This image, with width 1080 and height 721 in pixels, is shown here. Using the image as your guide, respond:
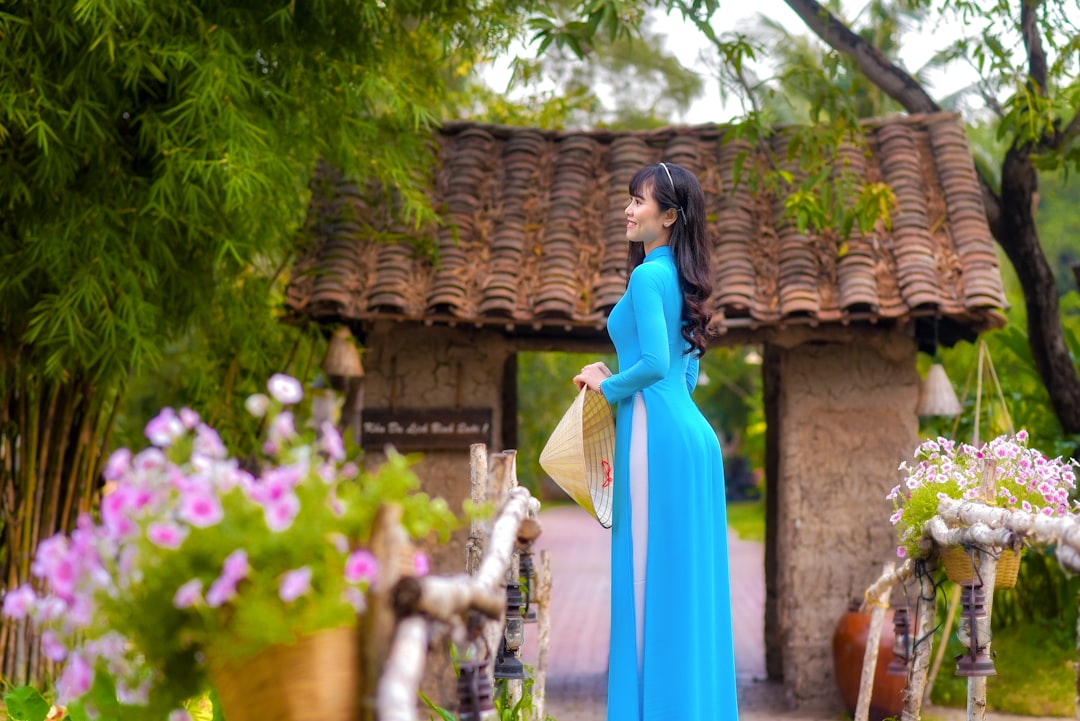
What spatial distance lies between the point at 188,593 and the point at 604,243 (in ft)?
16.6

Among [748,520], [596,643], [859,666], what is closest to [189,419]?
[859,666]

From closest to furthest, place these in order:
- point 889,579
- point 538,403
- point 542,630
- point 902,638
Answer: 1. point 902,638
2. point 889,579
3. point 542,630
4. point 538,403

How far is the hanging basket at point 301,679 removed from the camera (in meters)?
1.78

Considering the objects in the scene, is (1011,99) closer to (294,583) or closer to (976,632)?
(976,632)

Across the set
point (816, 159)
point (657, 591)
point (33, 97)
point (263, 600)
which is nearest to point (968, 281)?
point (816, 159)

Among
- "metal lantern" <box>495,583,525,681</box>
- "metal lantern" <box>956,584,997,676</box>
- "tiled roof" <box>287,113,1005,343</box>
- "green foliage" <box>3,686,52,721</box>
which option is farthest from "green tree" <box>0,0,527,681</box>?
"metal lantern" <box>956,584,997,676</box>

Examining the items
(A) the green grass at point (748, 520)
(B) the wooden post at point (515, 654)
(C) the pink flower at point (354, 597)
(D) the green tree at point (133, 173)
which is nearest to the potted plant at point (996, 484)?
(B) the wooden post at point (515, 654)

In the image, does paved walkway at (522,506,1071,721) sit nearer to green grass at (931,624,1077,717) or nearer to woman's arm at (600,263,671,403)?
green grass at (931,624,1077,717)

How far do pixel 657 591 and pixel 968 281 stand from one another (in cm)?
342

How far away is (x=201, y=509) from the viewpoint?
5.54 feet

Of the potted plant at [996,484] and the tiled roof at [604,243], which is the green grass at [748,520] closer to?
the tiled roof at [604,243]

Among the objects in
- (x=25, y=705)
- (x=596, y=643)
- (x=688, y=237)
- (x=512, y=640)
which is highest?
(x=688, y=237)

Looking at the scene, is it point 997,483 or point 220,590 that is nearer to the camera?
point 220,590

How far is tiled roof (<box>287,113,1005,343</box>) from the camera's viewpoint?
19.9ft
